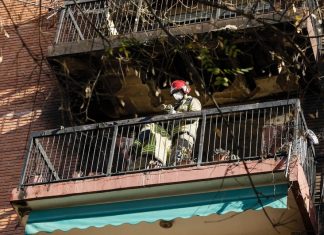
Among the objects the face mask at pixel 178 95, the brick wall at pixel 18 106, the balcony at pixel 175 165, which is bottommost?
the balcony at pixel 175 165

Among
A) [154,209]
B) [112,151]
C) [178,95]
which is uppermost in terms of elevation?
[178,95]

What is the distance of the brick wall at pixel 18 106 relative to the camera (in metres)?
14.2

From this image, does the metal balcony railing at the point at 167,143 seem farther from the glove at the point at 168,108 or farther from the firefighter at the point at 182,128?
the glove at the point at 168,108

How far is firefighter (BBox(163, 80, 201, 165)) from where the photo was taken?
12086mm

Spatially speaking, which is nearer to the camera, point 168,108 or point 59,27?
point 168,108

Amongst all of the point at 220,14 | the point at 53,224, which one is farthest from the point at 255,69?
the point at 53,224

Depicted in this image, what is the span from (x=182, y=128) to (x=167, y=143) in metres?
0.28

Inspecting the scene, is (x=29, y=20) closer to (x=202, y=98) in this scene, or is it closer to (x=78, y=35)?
(x=78, y=35)

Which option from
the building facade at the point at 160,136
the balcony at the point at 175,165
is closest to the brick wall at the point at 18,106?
the building facade at the point at 160,136

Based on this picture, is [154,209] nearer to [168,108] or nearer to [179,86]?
[179,86]

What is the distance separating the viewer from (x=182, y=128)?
12.5 metres

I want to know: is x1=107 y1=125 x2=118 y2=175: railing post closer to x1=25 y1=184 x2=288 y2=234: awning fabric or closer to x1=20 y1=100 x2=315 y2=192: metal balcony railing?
x1=20 y1=100 x2=315 y2=192: metal balcony railing

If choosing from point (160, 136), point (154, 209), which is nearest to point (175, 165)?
point (154, 209)

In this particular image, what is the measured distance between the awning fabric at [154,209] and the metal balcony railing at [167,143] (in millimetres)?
405
